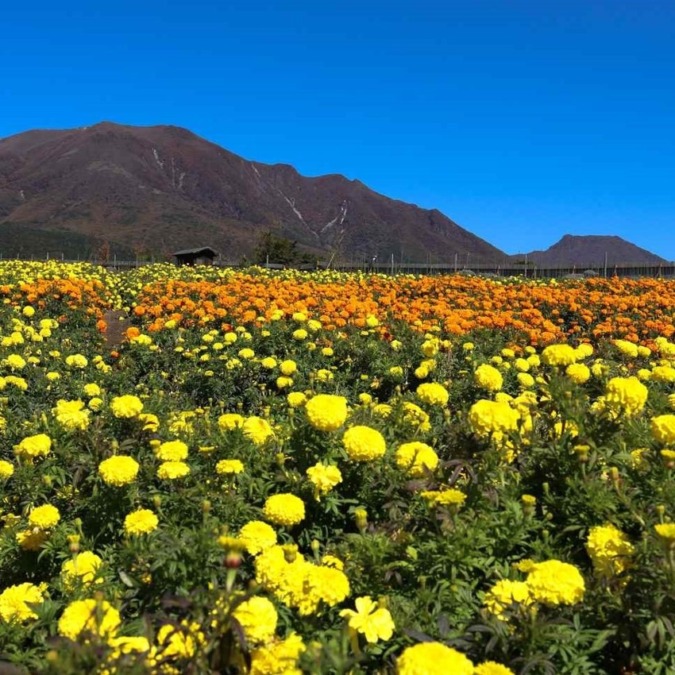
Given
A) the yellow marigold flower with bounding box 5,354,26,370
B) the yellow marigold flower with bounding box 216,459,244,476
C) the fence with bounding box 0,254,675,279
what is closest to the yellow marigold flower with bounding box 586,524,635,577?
the yellow marigold flower with bounding box 216,459,244,476

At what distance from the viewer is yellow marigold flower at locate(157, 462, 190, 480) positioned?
2285 millimetres

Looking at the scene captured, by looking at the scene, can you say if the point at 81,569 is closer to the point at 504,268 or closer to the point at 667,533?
the point at 667,533

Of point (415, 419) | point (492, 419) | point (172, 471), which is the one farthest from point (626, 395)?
point (172, 471)

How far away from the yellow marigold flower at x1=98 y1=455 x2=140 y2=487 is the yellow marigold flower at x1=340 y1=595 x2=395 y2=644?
1030mm

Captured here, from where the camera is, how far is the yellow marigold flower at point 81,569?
1966 millimetres

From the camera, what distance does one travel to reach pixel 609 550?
1.80 metres

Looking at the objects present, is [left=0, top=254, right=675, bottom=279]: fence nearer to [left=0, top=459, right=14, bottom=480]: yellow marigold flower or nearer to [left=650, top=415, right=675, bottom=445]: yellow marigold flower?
[left=0, top=459, right=14, bottom=480]: yellow marigold flower

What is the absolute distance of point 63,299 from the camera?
32.0 feet

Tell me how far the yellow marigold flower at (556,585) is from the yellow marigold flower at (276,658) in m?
0.61

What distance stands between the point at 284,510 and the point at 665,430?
127cm

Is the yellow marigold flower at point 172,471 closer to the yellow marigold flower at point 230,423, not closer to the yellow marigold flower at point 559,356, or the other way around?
the yellow marigold flower at point 230,423

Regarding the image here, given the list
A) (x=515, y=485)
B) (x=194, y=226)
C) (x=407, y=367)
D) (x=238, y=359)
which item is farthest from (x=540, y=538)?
(x=194, y=226)

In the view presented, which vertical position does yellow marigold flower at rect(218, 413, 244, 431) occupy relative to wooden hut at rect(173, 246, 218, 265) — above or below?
below

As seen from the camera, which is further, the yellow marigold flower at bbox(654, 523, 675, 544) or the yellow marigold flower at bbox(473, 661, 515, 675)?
the yellow marigold flower at bbox(654, 523, 675, 544)
